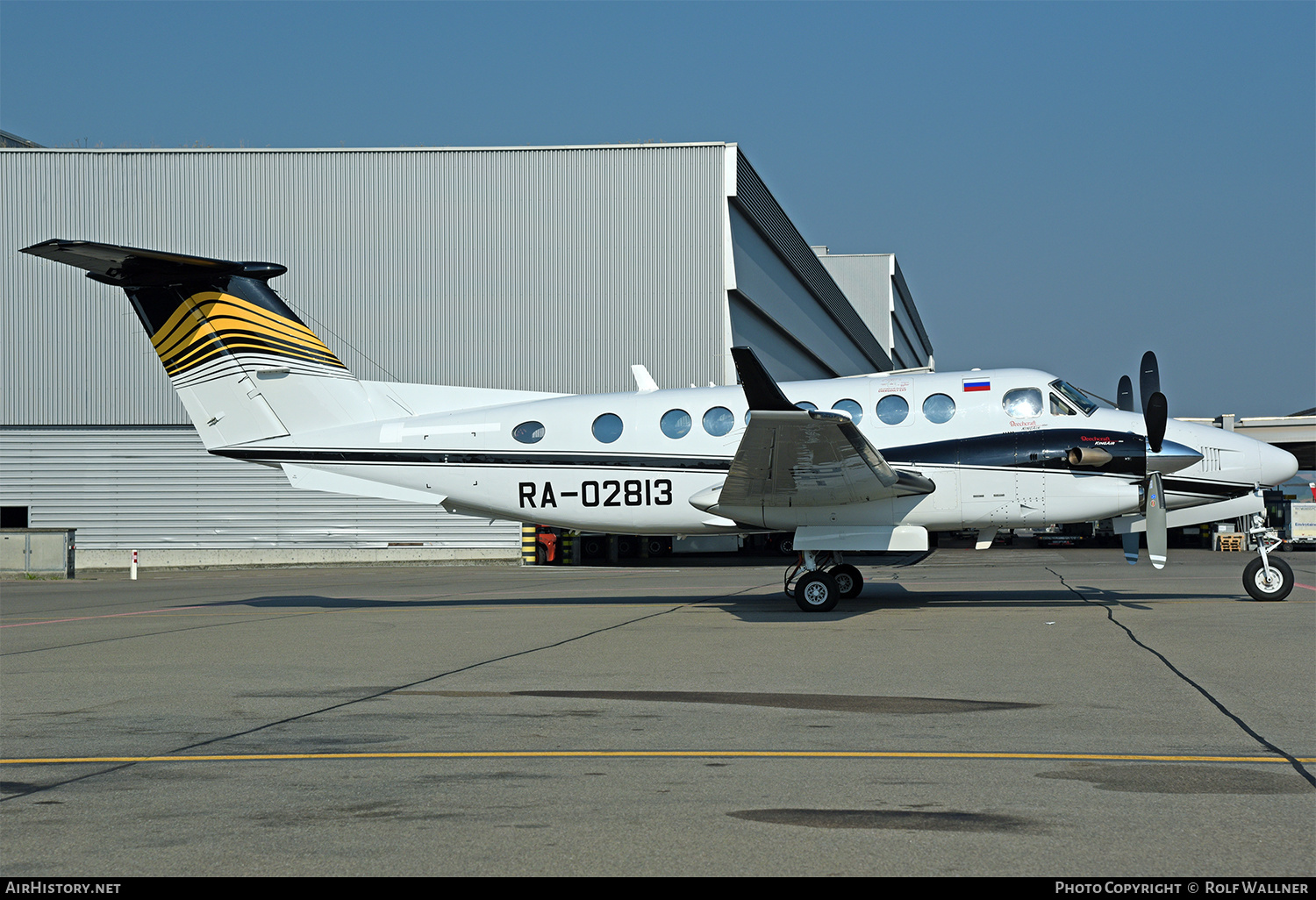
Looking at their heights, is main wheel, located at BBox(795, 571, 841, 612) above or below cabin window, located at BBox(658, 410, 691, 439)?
below

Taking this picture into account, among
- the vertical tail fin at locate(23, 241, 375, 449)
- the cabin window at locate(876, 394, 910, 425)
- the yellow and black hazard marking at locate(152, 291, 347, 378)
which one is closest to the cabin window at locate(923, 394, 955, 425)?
the cabin window at locate(876, 394, 910, 425)

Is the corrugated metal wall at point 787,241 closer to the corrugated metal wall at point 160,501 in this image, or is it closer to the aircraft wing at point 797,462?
the corrugated metal wall at point 160,501

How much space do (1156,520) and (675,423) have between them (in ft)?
22.4

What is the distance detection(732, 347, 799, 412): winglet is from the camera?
11.4 metres

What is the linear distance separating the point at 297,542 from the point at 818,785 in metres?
34.1

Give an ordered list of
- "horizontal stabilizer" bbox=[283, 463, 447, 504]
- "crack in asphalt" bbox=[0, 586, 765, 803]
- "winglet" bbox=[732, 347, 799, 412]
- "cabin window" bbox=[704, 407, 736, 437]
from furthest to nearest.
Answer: "horizontal stabilizer" bbox=[283, 463, 447, 504], "cabin window" bbox=[704, 407, 736, 437], "winglet" bbox=[732, 347, 799, 412], "crack in asphalt" bbox=[0, 586, 765, 803]

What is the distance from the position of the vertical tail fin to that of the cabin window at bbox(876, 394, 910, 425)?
7927 mm

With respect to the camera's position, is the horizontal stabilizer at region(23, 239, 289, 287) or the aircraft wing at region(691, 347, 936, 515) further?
the horizontal stabilizer at region(23, 239, 289, 287)

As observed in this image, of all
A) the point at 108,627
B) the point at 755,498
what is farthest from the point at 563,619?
the point at 108,627

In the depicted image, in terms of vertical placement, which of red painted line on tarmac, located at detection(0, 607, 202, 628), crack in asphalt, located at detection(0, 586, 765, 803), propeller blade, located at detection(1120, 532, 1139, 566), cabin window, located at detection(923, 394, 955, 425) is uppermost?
cabin window, located at detection(923, 394, 955, 425)

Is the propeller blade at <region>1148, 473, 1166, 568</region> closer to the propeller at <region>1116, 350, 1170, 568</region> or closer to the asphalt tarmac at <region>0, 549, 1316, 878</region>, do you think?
the propeller at <region>1116, 350, 1170, 568</region>

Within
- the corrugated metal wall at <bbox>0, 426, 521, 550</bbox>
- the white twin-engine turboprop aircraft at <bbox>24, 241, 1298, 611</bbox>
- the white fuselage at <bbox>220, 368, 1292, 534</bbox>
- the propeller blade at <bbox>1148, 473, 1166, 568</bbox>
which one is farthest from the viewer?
the corrugated metal wall at <bbox>0, 426, 521, 550</bbox>

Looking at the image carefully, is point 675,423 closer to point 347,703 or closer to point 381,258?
point 347,703

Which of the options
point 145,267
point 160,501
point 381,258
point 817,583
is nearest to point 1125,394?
point 817,583
